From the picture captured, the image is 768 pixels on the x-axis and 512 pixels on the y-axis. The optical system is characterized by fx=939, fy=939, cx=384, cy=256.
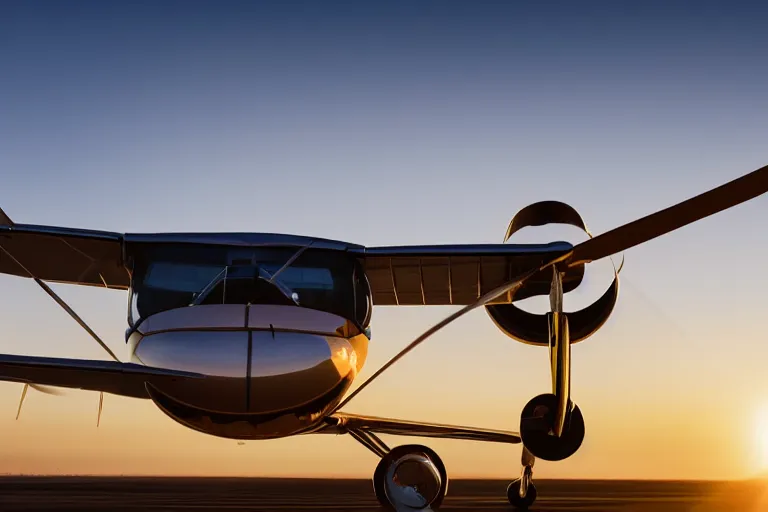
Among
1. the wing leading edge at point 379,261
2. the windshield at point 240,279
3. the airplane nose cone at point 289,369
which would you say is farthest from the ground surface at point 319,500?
the airplane nose cone at point 289,369

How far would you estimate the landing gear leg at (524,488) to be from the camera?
1703 cm

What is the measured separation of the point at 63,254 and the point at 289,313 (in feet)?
15.6

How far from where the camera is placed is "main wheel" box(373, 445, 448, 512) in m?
14.9

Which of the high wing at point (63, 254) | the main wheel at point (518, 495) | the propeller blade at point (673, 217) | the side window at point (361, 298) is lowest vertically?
the main wheel at point (518, 495)

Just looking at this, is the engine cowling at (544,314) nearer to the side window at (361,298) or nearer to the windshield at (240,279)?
the side window at (361,298)

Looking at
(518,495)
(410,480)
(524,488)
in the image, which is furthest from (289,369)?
(518,495)

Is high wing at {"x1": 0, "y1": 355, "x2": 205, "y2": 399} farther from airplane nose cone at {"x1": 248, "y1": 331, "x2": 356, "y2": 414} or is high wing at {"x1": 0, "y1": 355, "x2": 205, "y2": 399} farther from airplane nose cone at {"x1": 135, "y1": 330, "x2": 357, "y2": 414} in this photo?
airplane nose cone at {"x1": 248, "y1": 331, "x2": 356, "y2": 414}

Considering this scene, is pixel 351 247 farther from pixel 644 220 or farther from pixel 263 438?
pixel 644 220

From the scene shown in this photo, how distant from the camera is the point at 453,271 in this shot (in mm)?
14664

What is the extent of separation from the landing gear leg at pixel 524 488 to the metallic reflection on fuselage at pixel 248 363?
23.5 feet

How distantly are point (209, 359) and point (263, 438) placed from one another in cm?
166

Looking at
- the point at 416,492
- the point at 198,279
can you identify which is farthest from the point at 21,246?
the point at 416,492

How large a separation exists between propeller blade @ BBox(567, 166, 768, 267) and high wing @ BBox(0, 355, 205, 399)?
5.78m

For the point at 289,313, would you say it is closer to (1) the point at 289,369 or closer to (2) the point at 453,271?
(1) the point at 289,369
